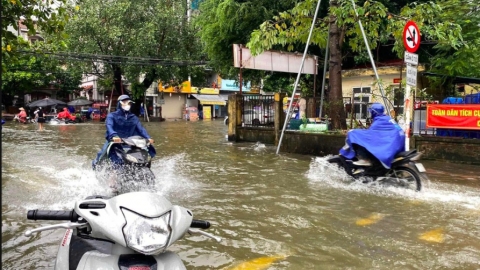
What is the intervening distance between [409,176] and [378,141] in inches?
30.0

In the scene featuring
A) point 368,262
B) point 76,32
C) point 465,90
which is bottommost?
point 368,262

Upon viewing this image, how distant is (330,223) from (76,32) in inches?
1086

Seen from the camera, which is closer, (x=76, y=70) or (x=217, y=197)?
(x=217, y=197)

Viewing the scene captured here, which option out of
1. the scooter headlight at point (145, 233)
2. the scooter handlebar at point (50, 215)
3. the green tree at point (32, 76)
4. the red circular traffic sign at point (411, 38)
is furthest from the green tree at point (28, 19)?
the green tree at point (32, 76)

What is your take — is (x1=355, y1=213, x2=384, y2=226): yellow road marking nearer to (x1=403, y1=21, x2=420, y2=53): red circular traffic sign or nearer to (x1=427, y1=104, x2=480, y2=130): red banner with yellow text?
(x1=403, y1=21, x2=420, y2=53): red circular traffic sign

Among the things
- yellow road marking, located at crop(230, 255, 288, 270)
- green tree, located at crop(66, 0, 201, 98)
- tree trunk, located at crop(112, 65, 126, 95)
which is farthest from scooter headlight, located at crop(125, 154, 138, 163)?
tree trunk, located at crop(112, 65, 126, 95)

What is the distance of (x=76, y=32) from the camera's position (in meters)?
28.8

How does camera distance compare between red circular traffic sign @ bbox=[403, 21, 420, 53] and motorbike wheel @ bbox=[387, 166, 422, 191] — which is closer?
motorbike wheel @ bbox=[387, 166, 422, 191]

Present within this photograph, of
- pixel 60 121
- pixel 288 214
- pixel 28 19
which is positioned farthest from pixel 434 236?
pixel 60 121

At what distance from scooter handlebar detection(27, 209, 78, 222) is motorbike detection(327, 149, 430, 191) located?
569 cm

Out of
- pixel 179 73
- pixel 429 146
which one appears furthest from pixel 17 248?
pixel 179 73

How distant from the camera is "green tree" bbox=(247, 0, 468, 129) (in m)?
11.1

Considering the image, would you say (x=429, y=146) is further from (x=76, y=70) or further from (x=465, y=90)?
(x=76, y=70)

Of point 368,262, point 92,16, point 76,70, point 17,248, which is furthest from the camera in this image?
point 76,70
